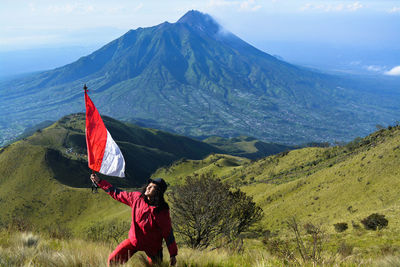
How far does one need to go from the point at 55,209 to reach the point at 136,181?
48.4m

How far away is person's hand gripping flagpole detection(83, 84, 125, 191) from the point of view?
6352mm

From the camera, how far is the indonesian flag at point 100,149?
20.8ft

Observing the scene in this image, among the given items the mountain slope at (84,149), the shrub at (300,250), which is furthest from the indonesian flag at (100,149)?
the mountain slope at (84,149)

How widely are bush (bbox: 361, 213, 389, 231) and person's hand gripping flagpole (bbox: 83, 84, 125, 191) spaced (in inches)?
737

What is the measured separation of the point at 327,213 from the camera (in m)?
28.6

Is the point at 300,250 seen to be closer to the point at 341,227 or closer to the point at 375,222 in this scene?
the point at 375,222

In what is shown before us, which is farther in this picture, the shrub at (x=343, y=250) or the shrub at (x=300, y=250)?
the shrub at (x=343, y=250)

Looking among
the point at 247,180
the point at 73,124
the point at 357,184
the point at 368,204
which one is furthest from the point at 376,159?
the point at 73,124

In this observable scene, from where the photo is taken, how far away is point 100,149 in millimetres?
6574

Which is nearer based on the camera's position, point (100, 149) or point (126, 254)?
point (126, 254)

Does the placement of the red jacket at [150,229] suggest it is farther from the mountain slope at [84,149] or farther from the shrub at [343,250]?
the mountain slope at [84,149]

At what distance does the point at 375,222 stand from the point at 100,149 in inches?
777

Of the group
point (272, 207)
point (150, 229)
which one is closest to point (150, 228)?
point (150, 229)

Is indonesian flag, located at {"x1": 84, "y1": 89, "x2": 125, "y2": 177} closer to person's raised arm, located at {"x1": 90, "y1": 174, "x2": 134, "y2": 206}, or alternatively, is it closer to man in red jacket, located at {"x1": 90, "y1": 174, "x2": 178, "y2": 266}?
person's raised arm, located at {"x1": 90, "y1": 174, "x2": 134, "y2": 206}
